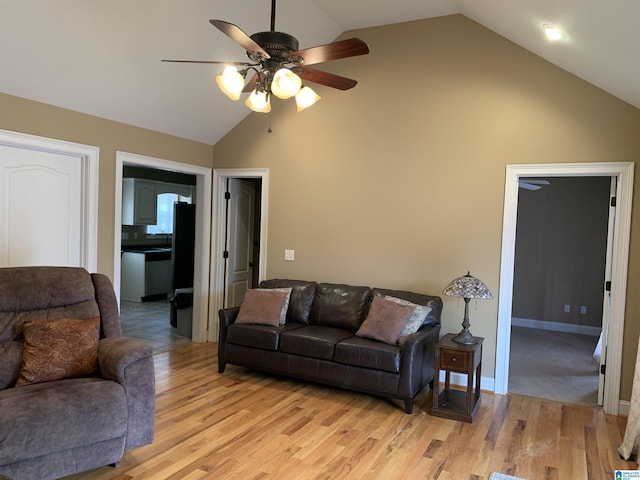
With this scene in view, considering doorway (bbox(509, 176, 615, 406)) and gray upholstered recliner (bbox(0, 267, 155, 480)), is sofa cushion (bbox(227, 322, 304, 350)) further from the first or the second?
doorway (bbox(509, 176, 615, 406))

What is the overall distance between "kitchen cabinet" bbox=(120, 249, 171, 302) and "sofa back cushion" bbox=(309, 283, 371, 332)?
448cm

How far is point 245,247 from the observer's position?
604 centimetres

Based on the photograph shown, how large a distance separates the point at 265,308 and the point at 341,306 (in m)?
0.74

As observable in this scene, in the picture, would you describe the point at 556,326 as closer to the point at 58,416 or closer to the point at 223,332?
the point at 223,332

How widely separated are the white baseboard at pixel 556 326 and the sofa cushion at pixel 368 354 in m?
4.07

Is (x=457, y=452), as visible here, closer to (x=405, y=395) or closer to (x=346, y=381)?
(x=405, y=395)

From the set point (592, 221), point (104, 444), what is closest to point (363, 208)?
point (104, 444)

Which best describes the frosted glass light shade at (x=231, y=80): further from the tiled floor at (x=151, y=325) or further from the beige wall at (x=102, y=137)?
the tiled floor at (x=151, y=325)

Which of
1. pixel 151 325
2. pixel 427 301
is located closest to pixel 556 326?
pixel 427 301

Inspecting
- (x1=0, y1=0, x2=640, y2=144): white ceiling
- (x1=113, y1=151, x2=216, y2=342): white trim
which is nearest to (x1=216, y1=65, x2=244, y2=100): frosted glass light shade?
(x1=0, y1=0, x2=640, y2=144): white ceiling

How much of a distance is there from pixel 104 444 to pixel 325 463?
1.30 m

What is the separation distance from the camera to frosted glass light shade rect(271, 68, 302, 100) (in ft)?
8.26

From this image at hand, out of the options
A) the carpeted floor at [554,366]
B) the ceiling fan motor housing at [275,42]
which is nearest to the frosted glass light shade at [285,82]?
the ceiling fan motor housing at [275,42]

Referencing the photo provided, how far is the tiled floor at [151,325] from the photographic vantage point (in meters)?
5.60
